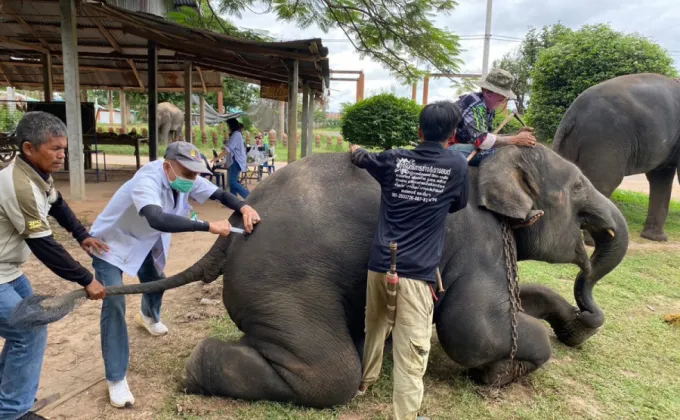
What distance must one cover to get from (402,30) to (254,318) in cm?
667

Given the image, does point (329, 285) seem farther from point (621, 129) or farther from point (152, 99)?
point (152, 99)

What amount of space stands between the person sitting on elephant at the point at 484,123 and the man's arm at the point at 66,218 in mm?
2580

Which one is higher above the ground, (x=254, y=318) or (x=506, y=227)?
(x=506, y=227)

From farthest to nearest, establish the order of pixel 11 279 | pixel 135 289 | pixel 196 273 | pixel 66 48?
pixel 66 48 < pixel 196 273 < pixel 135 289 < pixel 11 279

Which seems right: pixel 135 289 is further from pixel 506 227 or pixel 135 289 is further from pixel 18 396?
pixel 506 227

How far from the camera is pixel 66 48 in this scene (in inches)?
329

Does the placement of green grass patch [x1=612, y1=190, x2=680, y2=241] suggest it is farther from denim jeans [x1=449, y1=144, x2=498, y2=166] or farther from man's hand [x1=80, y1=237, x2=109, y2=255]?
man's hand [x1=80, y1=237, x2=109, y2=255]

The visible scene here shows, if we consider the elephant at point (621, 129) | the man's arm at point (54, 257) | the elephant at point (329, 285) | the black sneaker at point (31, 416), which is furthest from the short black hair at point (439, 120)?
the elephant at point (621, 129)

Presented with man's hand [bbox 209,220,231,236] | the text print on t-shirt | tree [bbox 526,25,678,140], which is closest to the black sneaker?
man's hand [bbox 209,220,231,236]

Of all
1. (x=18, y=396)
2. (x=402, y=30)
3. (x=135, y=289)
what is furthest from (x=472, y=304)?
(x=402, y=30)

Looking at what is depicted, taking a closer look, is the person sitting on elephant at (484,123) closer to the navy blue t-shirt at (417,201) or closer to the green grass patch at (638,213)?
the navy blue t-shirt at (417,201)

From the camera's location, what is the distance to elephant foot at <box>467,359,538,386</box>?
133 inches

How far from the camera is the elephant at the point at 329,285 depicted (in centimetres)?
303

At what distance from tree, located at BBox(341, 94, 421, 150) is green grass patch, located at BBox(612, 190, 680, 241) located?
252 inches
